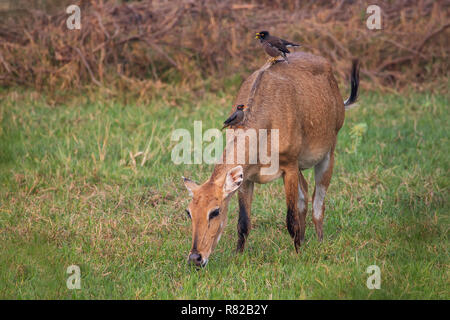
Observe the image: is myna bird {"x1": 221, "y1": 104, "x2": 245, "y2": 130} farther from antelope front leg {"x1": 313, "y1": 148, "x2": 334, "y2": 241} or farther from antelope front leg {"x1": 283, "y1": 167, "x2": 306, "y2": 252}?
antelope front leg {"x1": 313, "y1": 148, "x2": 334, "y2": 241}

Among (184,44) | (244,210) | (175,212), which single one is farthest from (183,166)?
(184,44)

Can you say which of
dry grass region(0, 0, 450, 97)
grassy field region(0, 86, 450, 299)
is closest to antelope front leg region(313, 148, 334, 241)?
grassy field region(0, 86, 450, 299)

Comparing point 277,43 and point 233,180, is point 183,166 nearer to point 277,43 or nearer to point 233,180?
point 277,43

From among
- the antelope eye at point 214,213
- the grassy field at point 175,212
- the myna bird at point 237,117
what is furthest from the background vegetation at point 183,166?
the myna bird at point 237,117

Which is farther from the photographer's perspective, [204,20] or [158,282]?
[204,20]

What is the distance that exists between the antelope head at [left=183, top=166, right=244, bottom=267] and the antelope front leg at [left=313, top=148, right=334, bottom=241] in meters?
1.64

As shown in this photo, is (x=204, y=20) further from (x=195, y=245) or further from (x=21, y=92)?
(x=195, y=245)

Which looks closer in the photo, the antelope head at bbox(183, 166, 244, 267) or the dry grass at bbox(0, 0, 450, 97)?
the antelope head at bbox(183, 166, 244, 267)

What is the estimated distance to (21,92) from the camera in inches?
455

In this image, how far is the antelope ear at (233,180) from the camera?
550cm

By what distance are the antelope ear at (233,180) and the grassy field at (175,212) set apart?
32.1 inches

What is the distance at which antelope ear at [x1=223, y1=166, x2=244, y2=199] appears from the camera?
5.50 m
